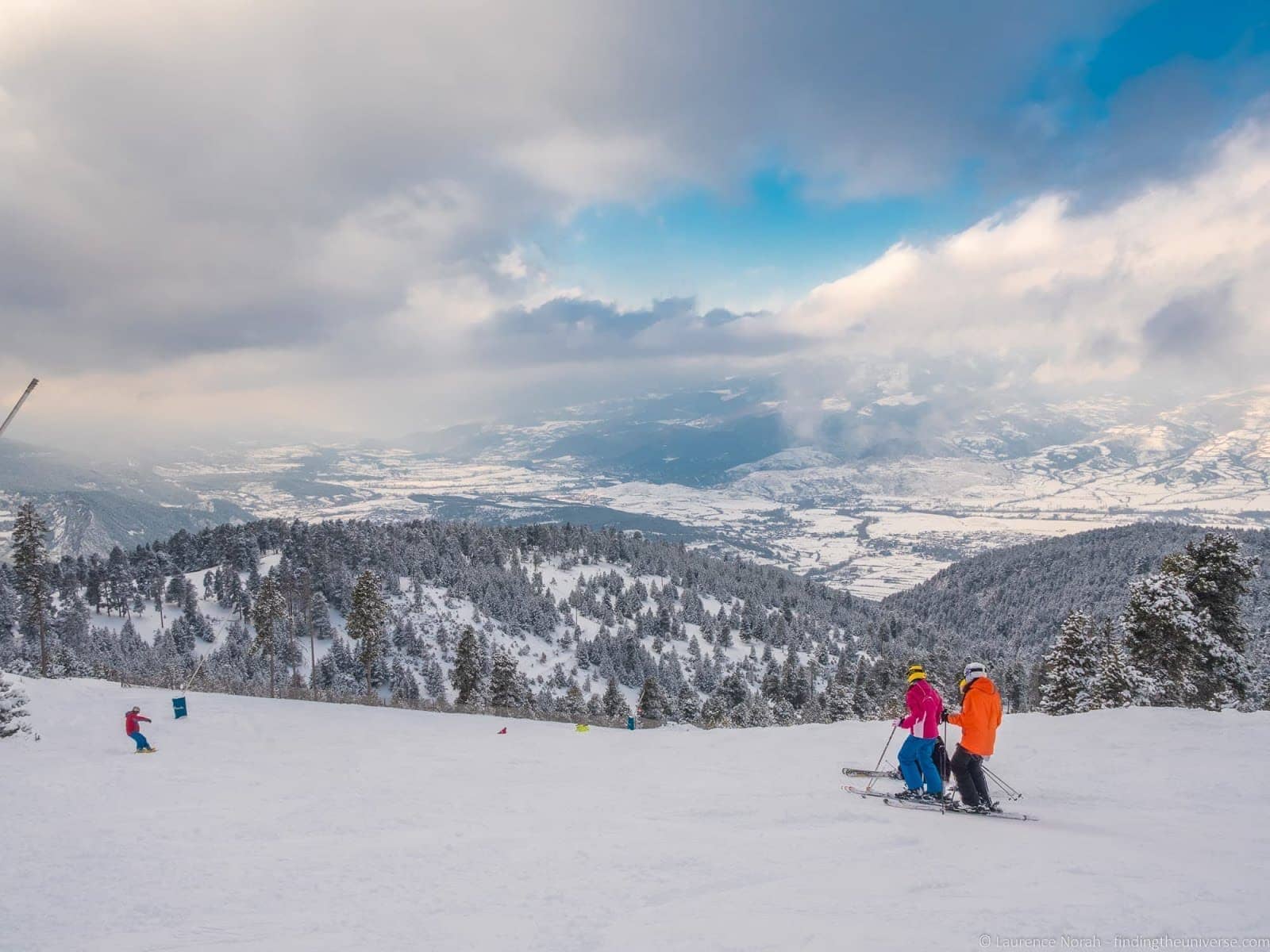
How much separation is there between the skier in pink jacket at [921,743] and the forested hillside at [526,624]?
46318 mm

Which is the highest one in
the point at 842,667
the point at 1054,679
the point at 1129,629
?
the point at 1129,629

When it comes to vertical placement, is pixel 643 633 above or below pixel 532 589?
below

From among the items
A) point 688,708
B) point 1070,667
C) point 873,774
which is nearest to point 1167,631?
point 1070,667

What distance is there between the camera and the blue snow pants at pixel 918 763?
11.9 metres

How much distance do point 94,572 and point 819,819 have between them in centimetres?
14895

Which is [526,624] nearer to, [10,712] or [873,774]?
[10,712]

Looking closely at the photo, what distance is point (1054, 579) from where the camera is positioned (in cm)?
18488

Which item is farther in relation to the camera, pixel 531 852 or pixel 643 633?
pixel 643 633

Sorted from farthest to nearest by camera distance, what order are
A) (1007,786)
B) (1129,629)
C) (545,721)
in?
1. (1129,629)
2. (545,721)
3. (1007,786)

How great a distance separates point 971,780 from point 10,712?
2439cm

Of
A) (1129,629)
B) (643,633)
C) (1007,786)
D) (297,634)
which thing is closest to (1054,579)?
(643,633)

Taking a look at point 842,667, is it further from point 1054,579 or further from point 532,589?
point 1054,579

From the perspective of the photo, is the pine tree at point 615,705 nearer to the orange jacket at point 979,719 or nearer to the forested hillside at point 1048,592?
the orange jacket at point 979,719

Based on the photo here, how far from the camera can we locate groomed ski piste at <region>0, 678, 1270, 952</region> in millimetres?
7191
